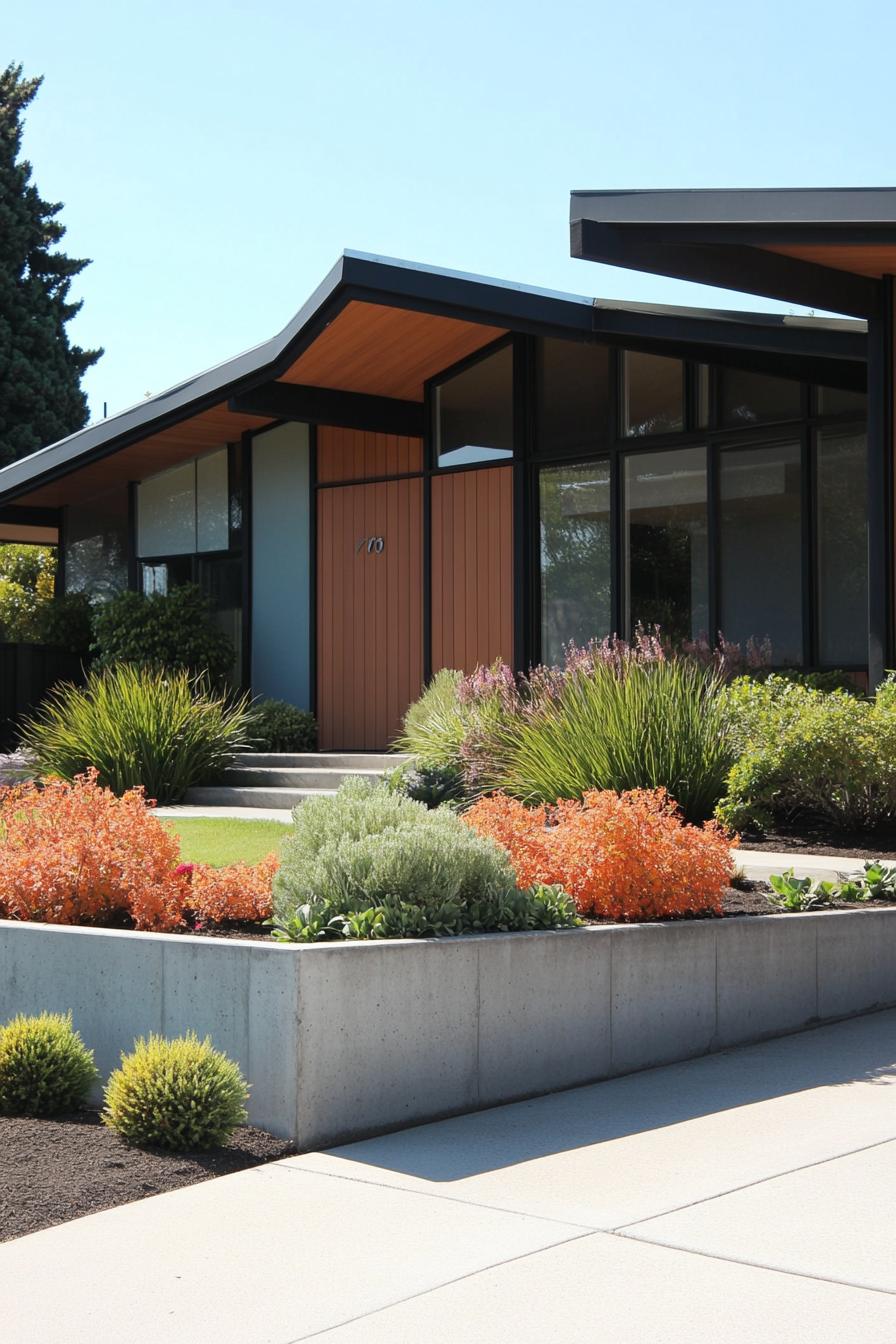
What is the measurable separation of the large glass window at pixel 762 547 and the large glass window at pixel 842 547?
20 centimetres

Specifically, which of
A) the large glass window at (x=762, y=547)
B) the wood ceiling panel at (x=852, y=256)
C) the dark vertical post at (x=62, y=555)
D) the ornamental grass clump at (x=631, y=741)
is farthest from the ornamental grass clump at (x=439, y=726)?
the dark vertical post at (x=62, y=555)

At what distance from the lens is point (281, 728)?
1448 centimetres

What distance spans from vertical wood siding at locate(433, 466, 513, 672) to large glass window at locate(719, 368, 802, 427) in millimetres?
2371

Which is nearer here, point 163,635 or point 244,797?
point 244,797

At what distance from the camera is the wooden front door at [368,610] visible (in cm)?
1507

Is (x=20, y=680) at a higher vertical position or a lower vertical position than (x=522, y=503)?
lower

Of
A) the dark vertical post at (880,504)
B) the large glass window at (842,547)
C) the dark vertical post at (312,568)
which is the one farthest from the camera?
the dark vertical post at (312,568)

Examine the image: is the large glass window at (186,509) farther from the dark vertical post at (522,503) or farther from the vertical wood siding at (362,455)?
the dark vertical post at (522,503)

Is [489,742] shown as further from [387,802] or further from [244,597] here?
[244,597]

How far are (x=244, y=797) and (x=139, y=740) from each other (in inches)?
35.7

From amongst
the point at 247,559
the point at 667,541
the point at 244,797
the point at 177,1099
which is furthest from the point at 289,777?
the point at 177,1099

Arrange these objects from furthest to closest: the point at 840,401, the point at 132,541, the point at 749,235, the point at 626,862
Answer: the point at 132,541 < the point at 840,401 < the point at 749,235 < the point at 626,862

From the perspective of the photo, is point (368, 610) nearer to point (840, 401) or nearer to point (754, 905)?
point (840, 401)

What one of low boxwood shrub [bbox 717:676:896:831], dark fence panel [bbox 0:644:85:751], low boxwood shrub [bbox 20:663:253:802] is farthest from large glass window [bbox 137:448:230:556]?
low boxwood shrub [bbox 717:676:896:831]
